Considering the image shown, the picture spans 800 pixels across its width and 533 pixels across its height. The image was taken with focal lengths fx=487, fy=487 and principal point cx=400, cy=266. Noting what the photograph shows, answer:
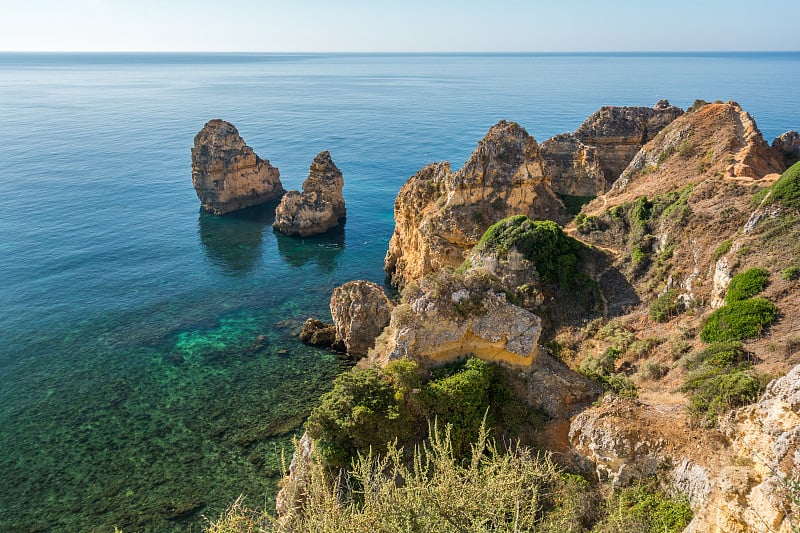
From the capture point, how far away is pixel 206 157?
230 feet

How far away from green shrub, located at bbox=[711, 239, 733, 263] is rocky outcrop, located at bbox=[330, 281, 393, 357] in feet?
69.6

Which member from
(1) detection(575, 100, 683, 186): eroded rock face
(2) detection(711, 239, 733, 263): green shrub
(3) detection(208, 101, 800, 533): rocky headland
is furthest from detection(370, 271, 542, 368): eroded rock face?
(1) detection(575, 100, 683, 186): eroded rock face

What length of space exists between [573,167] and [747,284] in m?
29.7

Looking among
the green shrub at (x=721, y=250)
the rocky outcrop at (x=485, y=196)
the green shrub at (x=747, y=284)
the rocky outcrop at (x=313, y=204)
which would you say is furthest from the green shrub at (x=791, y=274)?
the rocky outcrop at (x=313, y=204)

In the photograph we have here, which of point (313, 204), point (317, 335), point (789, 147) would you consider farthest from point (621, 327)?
point (313, 204)

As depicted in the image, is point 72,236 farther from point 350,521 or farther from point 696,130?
point 696,130

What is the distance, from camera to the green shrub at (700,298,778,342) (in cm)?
2110

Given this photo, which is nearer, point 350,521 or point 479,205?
point 350,521

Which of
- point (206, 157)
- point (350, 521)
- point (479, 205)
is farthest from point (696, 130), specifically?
point (206, 157)

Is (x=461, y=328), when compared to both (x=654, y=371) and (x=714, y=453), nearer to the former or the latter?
(x=654, y=371)

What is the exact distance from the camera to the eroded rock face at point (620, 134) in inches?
2149

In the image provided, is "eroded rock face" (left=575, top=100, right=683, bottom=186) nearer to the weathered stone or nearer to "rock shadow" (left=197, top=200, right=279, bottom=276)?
the weathered stone

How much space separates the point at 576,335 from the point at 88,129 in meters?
136

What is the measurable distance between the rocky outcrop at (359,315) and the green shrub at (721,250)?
2121 centimetres
